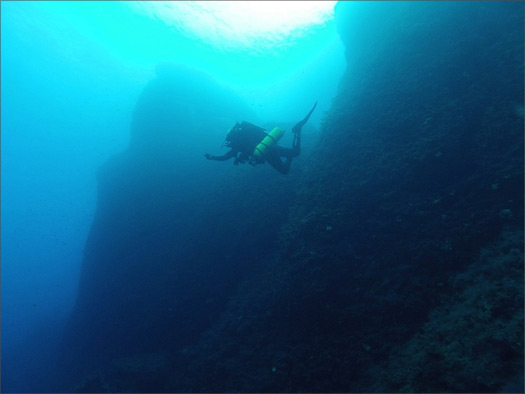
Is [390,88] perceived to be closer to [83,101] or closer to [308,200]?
[308,200]

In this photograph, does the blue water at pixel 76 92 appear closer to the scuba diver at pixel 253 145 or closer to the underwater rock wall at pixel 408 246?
the scuba diver at pixel 253 145

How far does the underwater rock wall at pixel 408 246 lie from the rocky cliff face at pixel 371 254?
3 cm

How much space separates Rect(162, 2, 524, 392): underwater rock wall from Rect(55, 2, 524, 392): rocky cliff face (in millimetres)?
→ 33

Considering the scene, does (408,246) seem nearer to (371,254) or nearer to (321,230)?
(371,254)

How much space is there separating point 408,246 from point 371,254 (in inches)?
35.2

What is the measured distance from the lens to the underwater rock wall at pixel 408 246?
431 centimetres

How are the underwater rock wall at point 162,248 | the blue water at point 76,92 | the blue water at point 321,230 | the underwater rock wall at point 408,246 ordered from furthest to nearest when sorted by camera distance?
1. the blue water at point 76,92
2. the underwater rock wall at point 162,248
3. the blue water at point 321,230
4. the underwater rock wall at point 408,246

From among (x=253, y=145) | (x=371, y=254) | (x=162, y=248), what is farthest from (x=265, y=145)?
(x=162, y=248)

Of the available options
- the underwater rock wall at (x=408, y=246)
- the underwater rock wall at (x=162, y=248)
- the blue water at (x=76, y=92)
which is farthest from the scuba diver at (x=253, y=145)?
the blue water at (x=76, y=92)

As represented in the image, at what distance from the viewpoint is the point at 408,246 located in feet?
20.9

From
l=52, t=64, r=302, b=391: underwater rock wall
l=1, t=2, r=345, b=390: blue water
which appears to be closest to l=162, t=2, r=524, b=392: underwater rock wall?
l=52, t=64, r=302, b=391: underwater rock wall

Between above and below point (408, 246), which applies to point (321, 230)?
above

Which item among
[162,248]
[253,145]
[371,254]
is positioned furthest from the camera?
[162,248]

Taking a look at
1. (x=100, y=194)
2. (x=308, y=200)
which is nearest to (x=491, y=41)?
(x=308, y=200)
